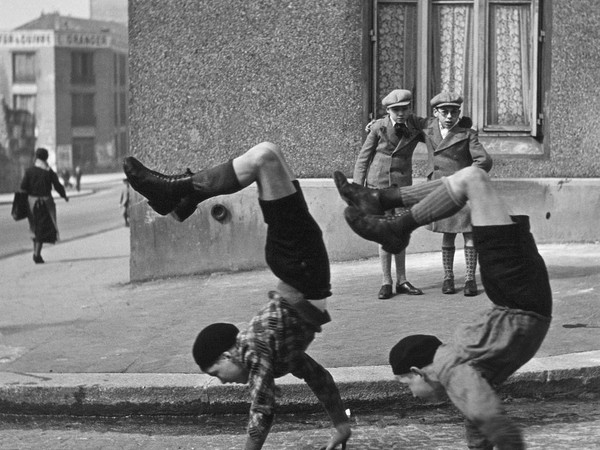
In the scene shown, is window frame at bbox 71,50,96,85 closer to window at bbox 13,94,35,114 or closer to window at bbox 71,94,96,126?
window at bbox 71,94,96,126

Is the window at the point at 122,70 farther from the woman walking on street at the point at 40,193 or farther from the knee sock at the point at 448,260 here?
the knee sock at the point at 448,260

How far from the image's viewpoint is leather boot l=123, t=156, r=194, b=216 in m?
4.45

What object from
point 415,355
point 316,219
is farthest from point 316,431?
point 316,219

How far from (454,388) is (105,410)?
2744mm

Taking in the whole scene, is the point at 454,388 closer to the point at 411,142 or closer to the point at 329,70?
the point at 411,142

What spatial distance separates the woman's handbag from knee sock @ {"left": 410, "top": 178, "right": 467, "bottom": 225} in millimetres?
11408

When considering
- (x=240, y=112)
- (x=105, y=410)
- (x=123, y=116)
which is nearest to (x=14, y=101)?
(x=123, y=116)

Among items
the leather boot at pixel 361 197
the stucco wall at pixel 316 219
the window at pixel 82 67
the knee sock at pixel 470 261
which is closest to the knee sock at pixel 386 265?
the knee sock at pixel 470 261

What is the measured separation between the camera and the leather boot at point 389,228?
13.3ft

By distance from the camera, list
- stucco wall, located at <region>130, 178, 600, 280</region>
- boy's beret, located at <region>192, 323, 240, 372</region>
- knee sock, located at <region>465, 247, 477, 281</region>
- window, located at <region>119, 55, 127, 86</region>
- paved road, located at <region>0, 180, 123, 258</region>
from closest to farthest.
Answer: boy's beret, located at <region>192, 323, 240, 372</region> < knee sock, located at <region>465, 247, 477, 281</region> < stucco wall, located at <region>130, 178, 600, 280</region> < paved road, located at <region>0, 180, 123, 258</region> < window, located at <region>119, 55, 127, 86</region>

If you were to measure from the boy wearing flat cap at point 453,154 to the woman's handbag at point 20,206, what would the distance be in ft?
25.1

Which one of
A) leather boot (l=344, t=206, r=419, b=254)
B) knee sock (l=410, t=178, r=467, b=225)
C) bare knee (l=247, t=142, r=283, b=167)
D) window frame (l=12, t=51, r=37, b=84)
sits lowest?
leather boot (l=344, t=206, r=419, b=254)

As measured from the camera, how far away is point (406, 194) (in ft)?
13.5

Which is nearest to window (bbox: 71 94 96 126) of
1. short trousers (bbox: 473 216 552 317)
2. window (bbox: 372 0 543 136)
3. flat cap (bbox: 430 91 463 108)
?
window (bbox: 372 0 543 136)
